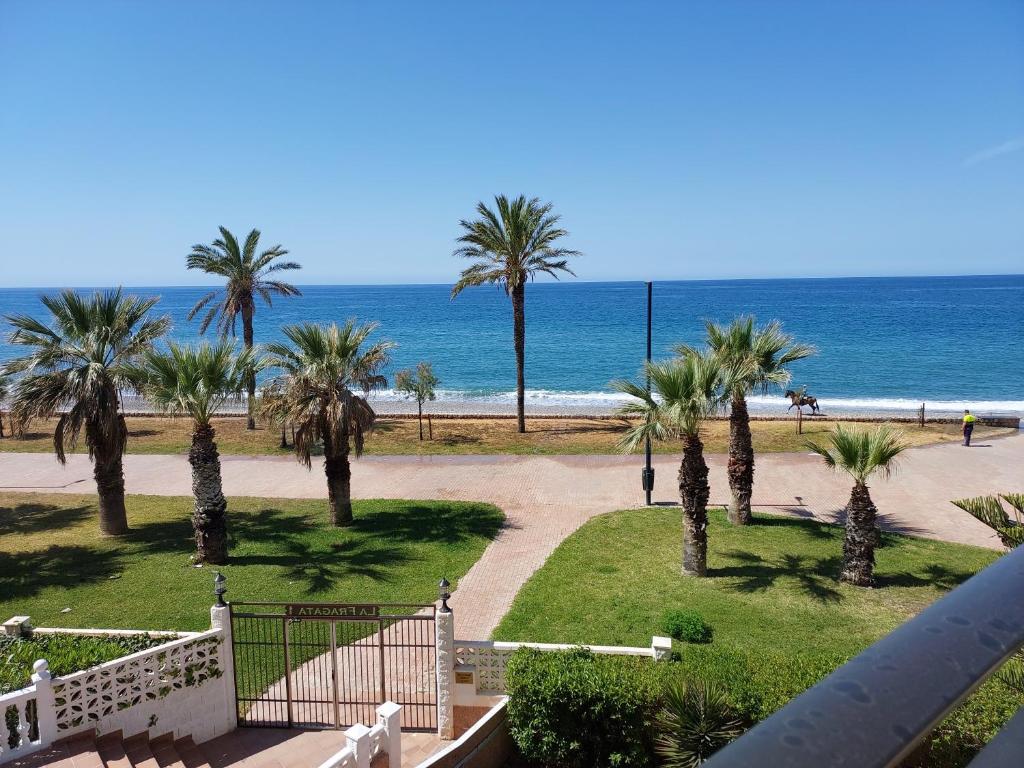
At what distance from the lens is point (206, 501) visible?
17.0 metres

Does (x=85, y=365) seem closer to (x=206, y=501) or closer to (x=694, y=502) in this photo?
(x=206, y=501)

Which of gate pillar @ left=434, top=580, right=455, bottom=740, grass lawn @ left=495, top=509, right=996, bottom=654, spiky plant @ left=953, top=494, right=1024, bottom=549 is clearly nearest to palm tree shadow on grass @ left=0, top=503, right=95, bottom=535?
grass lawn @ left=495, top=509, right=996, bottom=654

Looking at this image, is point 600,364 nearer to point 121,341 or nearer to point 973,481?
point 973,481

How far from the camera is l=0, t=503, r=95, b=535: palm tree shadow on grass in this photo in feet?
64.7

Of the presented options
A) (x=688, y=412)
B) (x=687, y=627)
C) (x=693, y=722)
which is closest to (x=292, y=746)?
(x=693, y=722)

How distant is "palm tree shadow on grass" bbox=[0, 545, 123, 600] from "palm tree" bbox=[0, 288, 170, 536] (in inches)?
65.3

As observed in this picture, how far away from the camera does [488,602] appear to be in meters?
15.2

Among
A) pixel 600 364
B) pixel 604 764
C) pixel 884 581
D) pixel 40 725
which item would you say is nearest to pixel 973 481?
pixel 884 581

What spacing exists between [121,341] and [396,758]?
13.3 metres

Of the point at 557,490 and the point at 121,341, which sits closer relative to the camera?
the point at 121,341

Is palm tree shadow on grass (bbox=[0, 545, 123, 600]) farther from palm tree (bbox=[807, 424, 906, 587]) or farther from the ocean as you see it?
palm tree (bbox=[807, 424, 906, 587])

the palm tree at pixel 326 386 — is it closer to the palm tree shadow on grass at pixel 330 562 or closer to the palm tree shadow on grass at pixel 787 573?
the palm tree shadow on grass at pixel 330 562

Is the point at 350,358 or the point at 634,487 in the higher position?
the point at 350,358

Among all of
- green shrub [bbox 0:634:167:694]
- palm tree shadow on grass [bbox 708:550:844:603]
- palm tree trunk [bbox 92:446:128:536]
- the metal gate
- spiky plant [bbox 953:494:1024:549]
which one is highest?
spiky plant [bbox 953:494:1024:549]
